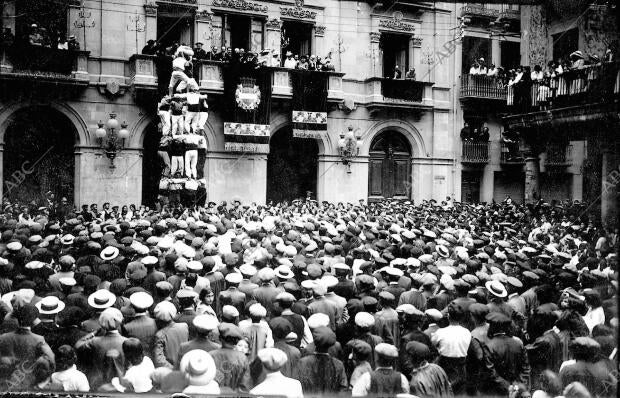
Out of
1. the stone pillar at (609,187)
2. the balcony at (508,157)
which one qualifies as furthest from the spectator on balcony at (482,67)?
the stone pillar at (609,187)

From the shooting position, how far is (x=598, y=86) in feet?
53.7

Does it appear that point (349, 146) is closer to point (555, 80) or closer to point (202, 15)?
point (202, 15)

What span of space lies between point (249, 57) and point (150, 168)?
596cm

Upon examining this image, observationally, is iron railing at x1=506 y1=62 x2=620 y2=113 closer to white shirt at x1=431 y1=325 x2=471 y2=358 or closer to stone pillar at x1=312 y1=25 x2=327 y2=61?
stone pillar at x1=312 y1=25 x2=327 y2=61

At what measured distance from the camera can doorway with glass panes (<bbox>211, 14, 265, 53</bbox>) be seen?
2384cm

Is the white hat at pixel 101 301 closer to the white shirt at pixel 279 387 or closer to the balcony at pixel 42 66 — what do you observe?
the white shirt at pixel 279 387

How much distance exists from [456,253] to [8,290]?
7.42 metres

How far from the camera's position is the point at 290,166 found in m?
26.0

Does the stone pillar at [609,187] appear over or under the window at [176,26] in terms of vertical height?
under

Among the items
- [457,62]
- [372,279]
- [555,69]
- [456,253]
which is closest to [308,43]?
[457,62]

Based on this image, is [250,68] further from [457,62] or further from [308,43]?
[457,62]

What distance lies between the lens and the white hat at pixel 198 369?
5215 millimetres

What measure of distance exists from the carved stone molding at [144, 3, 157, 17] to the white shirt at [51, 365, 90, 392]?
1942 centimetres

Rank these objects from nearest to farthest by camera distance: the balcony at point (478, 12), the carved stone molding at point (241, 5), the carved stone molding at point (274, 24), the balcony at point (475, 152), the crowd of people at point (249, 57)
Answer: the crowd of people at point (249, 57) → the carved stone molding at point (241, 5) → the carved stone molding at point (274, 24) → the balcony at point (478, 12) → the balcony at point (475, 152)
